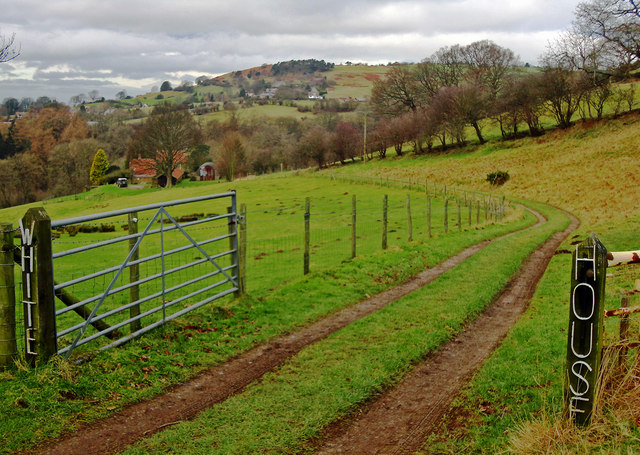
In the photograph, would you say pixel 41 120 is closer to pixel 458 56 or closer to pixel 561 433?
pixel 458 56

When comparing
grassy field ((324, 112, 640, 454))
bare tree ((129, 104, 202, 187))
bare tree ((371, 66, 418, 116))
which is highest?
bare tree ((371, 66, 418, 116))

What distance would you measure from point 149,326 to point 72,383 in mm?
2176

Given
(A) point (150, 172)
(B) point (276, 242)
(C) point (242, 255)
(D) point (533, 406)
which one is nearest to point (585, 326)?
(D) point (533, 406)

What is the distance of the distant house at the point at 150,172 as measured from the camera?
8195 cm

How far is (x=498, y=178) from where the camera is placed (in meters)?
55.1

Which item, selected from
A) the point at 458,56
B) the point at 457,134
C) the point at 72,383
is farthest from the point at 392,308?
the point at 458,56

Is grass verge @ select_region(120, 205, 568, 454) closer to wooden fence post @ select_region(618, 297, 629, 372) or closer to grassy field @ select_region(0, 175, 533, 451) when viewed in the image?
grassy field @ select_region(0, 175, 533, 451)

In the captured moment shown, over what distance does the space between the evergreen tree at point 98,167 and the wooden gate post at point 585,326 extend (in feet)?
339

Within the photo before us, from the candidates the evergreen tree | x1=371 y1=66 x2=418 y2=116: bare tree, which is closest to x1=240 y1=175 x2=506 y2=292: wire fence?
x1=371 y1=66 x2=418 y2=116: bare tree

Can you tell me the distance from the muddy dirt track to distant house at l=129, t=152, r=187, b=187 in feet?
250

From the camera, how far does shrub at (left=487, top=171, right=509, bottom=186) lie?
54662 mm

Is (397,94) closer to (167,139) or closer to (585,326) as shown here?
(167,139)

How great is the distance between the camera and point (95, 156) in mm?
98375

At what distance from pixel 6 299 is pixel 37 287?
473mm
